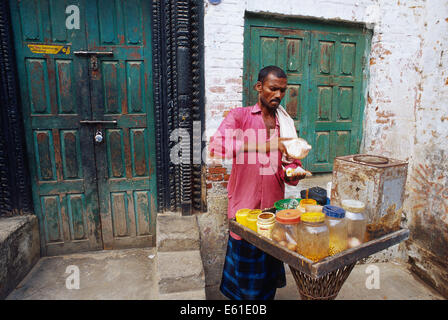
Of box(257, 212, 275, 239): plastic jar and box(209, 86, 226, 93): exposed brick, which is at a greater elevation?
box(209, 86, 226, 93): exposed brick

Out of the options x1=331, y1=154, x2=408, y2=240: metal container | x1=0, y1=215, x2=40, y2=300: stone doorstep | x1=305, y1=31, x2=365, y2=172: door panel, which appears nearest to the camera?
x1=331, y1=154, x2=408, y2=240: metal container

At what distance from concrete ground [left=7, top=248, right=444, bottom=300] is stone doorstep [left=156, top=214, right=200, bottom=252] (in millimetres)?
328

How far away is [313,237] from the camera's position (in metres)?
1.56

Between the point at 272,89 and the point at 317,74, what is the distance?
4.88 feet

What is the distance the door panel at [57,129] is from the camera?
282 centimetres

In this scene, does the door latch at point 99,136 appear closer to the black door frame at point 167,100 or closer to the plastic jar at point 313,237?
the black door frame at point 167,100

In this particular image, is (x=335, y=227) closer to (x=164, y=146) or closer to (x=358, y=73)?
(x=164, y=146)

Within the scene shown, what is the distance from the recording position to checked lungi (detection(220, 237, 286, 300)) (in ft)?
7.81

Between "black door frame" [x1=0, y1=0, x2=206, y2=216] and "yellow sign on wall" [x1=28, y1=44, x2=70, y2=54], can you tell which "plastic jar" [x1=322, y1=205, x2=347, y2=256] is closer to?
"black door frame" [x1=0, y1=0, x2=206, y2=216]

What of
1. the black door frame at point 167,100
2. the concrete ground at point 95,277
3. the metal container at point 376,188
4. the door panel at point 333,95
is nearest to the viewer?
the metal container at point 376,188

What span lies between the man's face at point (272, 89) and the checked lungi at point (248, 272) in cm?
113

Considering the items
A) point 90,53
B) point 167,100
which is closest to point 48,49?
point 90,53

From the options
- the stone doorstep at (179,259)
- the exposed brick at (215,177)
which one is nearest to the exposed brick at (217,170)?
the exposed brick at (215,177)

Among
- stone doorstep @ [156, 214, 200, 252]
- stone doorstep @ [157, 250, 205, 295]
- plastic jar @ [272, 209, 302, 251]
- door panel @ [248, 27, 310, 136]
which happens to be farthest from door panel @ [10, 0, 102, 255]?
plastic jar @ [272, 209, 302, 251]
